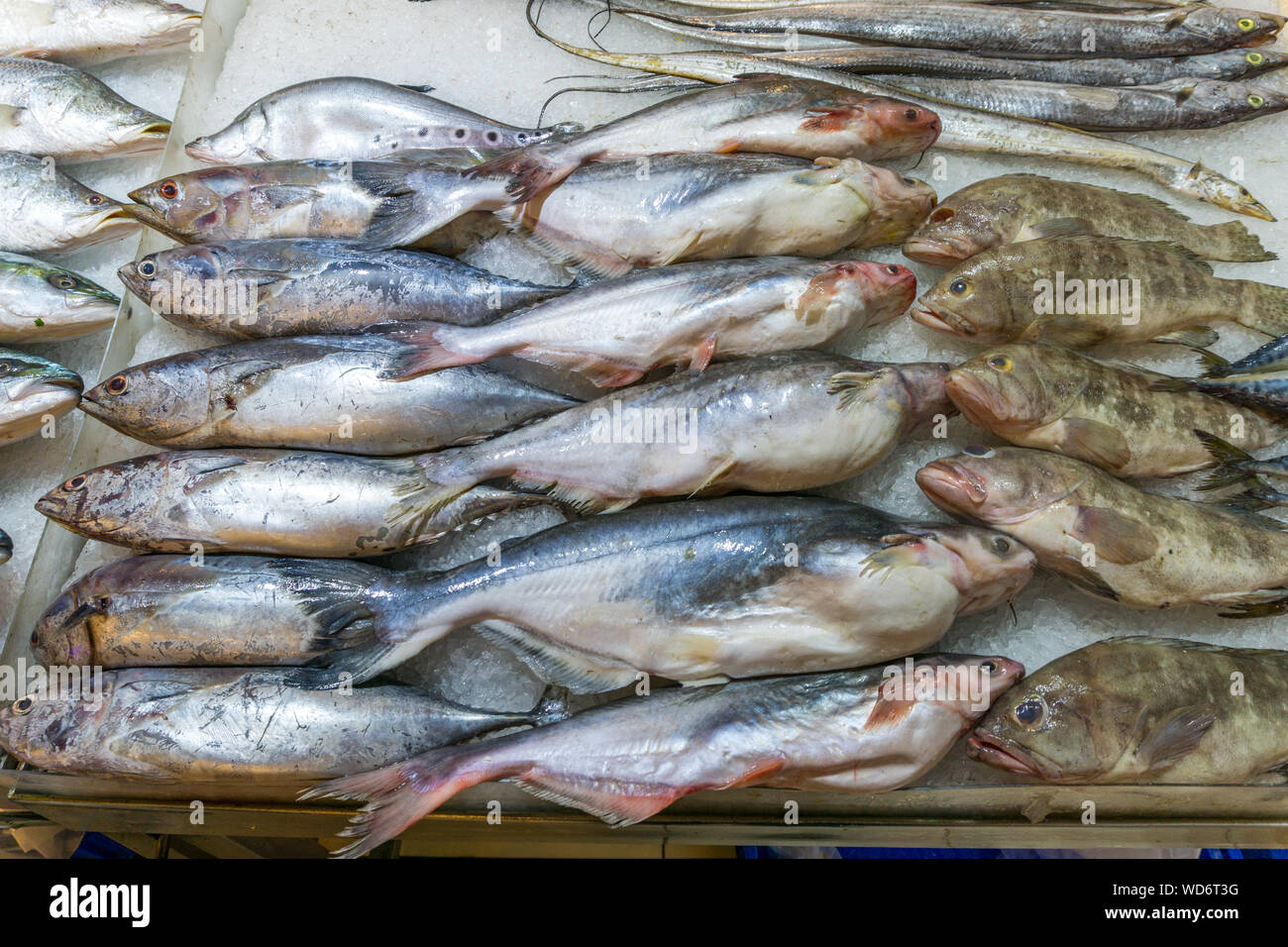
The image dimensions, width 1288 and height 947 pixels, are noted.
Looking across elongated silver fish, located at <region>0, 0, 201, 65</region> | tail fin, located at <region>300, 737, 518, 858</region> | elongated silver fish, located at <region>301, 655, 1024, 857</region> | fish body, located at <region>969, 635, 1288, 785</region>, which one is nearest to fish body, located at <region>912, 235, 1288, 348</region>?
fish body, located at <region>969, 635, 1288, 785</region>

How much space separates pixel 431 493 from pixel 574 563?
0.50 m

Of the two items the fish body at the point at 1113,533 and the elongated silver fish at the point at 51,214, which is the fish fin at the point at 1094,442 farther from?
the elongated silver fish at the point at 51,214

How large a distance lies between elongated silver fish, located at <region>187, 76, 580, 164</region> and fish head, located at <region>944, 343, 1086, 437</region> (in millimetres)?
1745

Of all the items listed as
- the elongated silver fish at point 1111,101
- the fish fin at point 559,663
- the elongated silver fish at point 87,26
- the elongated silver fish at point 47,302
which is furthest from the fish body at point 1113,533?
the elongated silver fish at point 87,26

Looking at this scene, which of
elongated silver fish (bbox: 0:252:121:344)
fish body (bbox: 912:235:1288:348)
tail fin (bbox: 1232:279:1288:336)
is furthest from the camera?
elongated silver fish (bbox: 0:252:121:344)

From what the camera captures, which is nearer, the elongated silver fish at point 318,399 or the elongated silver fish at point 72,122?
the elongated silver fish at point 318,399

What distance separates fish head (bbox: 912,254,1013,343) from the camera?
2.80 m

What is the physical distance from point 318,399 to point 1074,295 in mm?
2428

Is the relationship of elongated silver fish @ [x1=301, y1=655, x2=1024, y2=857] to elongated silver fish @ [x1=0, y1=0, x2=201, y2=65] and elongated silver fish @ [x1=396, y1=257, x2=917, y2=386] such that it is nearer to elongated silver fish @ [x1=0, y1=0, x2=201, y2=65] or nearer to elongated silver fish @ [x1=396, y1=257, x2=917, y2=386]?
elongated silver fish @ [x1=396, y1=257, x2=917, y2=386]

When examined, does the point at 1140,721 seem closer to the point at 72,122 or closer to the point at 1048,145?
the point at 1048,145

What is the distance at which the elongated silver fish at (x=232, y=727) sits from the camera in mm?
2404

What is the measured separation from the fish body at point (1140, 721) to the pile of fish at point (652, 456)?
10 millimetres

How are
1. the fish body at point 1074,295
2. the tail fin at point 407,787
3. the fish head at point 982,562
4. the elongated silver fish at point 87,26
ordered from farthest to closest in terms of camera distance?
the elongated silver fish at point 87,26, the fish body at point 1074,295, the fish head at point 982,562, the tail fin at point 407,787
